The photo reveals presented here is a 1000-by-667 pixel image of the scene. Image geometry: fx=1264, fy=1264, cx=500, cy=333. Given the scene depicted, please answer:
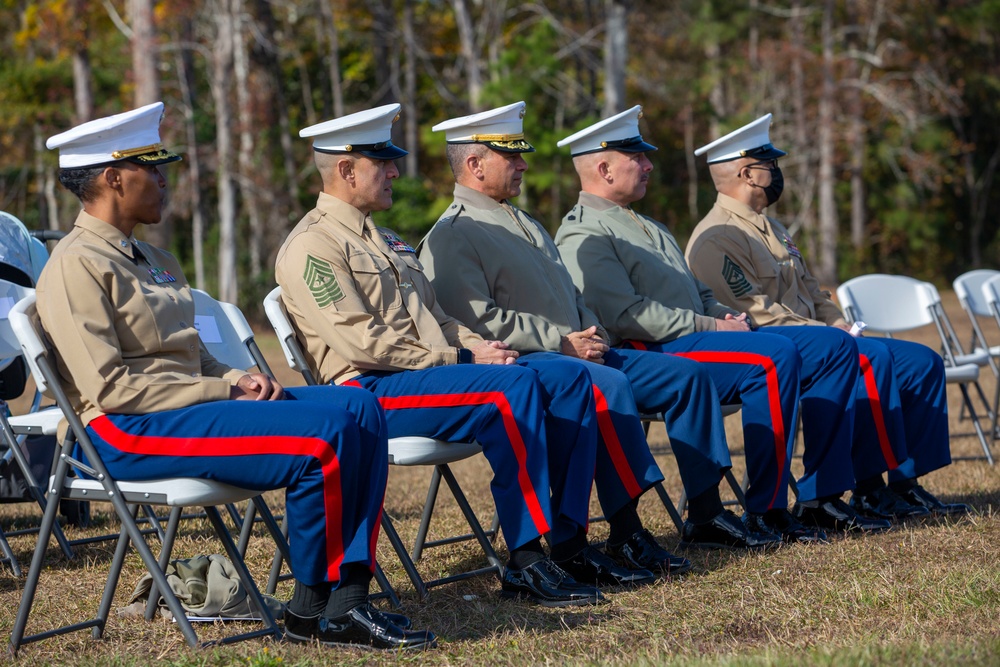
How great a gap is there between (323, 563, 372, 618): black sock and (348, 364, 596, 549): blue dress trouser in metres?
0.75

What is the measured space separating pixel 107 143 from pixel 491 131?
179 centimetres

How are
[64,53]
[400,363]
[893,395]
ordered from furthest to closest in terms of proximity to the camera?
[64,53], [893,395], [400,363]

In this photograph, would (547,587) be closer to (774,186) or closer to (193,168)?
(774,186)

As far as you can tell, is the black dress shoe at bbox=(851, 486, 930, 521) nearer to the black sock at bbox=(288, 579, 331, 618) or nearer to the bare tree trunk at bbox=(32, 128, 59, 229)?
the black sock at bbox=(288, 579, 331, 618)

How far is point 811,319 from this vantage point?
20.4 feet

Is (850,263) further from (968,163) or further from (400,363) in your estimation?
(400,363)

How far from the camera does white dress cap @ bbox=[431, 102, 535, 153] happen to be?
5109 millimetres

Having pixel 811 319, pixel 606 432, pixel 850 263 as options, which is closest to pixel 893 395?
pixel 811 319

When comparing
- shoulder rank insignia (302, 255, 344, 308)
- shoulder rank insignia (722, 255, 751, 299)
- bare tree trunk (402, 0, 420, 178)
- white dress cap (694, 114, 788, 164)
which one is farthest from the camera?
bare tree trunk (402, 0, 420, 178)

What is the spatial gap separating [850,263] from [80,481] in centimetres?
2761

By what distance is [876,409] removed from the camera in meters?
5.64

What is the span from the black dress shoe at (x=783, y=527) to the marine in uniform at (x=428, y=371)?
2.83ft

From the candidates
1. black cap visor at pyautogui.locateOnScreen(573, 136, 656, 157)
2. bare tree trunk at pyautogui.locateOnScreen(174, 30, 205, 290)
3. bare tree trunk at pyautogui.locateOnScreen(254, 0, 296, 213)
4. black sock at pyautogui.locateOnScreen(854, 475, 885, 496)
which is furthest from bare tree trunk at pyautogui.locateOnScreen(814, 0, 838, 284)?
black cap visor at pyautogui.locateOnScreen(573, 136, 656, 157)

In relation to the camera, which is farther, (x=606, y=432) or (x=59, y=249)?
(x=606, y=432)
